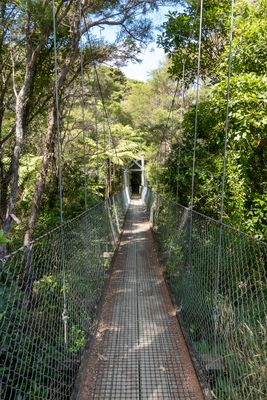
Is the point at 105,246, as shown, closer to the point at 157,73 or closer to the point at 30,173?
the point at 30,173

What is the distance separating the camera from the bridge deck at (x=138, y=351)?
2070 millimetres

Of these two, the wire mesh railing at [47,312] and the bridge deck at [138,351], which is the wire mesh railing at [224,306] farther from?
the wire mesh railing at [47,312]

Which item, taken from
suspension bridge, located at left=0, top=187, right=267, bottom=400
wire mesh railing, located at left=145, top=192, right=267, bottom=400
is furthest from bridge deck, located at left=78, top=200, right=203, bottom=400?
wire mesh railing, located at left=145, top=192, right=267, bottom=400

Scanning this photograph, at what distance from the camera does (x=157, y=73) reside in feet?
45.0

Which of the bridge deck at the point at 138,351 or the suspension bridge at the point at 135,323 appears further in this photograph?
the bridge deck at the point at 138,351

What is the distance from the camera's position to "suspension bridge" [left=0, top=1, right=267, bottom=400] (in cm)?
152

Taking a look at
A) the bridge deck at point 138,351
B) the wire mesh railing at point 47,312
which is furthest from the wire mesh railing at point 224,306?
the wire mesh railing at point 47,312

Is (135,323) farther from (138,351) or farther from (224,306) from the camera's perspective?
(224,306)

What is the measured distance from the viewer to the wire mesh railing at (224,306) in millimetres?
1453

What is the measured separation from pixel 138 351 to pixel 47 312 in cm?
90

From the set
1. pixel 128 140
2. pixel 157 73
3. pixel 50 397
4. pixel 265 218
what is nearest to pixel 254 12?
pixel 265 218

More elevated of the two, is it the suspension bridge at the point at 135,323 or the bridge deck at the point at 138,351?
the suspension bridge at the point at 135,323

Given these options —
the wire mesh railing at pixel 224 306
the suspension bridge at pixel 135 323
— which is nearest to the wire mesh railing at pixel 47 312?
the suspension bridge at pixel 135 323

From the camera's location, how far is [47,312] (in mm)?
1941
